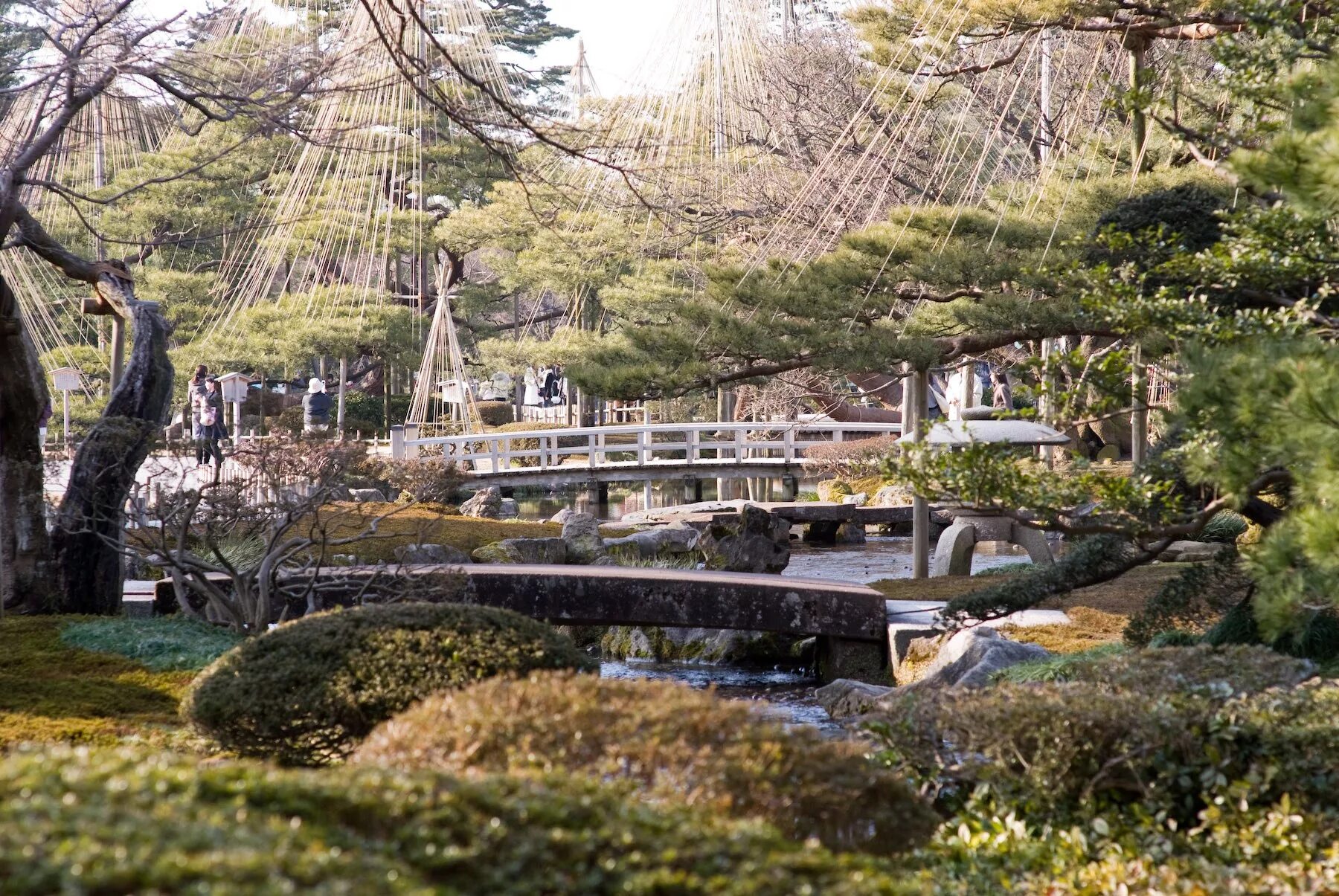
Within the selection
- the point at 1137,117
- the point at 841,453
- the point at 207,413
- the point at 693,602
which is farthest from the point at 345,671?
the point at 841,453

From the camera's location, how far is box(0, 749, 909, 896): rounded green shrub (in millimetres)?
1906

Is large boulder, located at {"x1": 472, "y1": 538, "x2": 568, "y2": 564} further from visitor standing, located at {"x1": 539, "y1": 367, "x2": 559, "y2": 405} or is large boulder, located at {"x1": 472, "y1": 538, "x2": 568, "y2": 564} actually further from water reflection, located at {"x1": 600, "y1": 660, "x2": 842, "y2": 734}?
visitor standing, located at {"x1": 539, "y1": 367, "x2": 559, "y2": 405}

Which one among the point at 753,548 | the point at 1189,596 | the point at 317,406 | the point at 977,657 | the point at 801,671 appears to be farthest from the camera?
the point at 317,406

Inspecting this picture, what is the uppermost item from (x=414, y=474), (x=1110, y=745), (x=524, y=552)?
(x=414, y=474)

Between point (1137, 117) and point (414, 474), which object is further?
point (414, 474)

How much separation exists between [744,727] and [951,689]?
74.9 inches

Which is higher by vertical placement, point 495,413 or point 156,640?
point 495,413

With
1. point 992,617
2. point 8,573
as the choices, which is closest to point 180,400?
point 8,573

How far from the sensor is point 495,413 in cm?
3444

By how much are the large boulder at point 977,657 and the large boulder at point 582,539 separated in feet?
22.9

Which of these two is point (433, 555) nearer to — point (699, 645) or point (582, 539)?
point (582, 539)

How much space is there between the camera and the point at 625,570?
9.95m

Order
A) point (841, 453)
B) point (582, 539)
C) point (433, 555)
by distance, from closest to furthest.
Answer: point (433, 555) → point (582, 539) → point (841, 453)

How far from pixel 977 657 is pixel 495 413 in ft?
91.3
